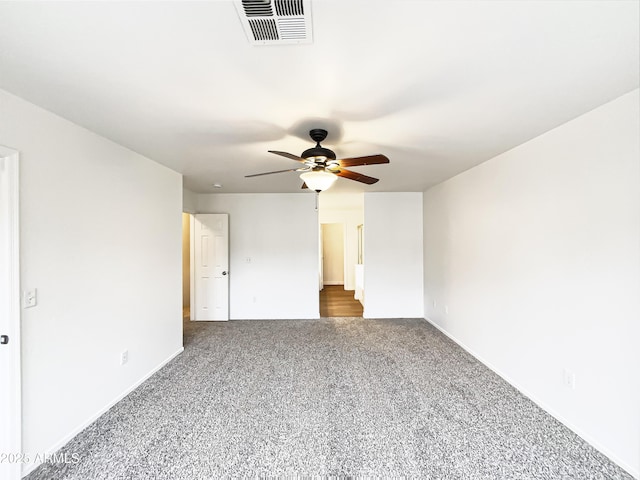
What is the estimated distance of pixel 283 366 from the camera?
313 cm

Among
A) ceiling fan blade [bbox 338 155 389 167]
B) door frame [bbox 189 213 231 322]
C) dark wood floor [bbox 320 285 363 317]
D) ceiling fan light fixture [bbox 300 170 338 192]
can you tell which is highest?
ceiling fan blade [bbox 338 155 389 167]

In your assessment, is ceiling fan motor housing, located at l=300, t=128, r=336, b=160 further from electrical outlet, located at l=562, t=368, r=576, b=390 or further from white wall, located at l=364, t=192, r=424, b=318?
white wall, located at l=364, t=192, r=424, b=318

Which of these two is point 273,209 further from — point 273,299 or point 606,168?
point 606,168

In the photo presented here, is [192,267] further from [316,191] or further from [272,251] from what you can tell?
[316,191]

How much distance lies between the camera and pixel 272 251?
5.09m

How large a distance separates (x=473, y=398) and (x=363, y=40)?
113 inches

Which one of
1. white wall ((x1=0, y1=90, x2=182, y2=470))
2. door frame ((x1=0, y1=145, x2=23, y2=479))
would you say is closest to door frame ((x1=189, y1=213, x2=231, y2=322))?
white wall ((x1=0, y1=90, x2=182, y2=470))

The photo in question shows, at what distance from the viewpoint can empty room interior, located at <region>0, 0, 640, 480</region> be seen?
1233 mm

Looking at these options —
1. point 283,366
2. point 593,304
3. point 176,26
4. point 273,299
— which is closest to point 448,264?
point 593,304

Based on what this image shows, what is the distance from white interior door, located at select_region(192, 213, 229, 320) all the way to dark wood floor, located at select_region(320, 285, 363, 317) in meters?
1.94

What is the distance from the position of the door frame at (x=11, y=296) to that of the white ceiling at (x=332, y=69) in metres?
0.52

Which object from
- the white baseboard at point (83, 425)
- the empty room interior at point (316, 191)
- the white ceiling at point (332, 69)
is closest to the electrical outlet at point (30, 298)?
the empty room interior at point (316, 191)

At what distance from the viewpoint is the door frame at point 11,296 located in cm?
161

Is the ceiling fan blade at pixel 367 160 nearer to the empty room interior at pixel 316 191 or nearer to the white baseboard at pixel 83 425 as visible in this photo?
the empty room interior at pixel 316 191
